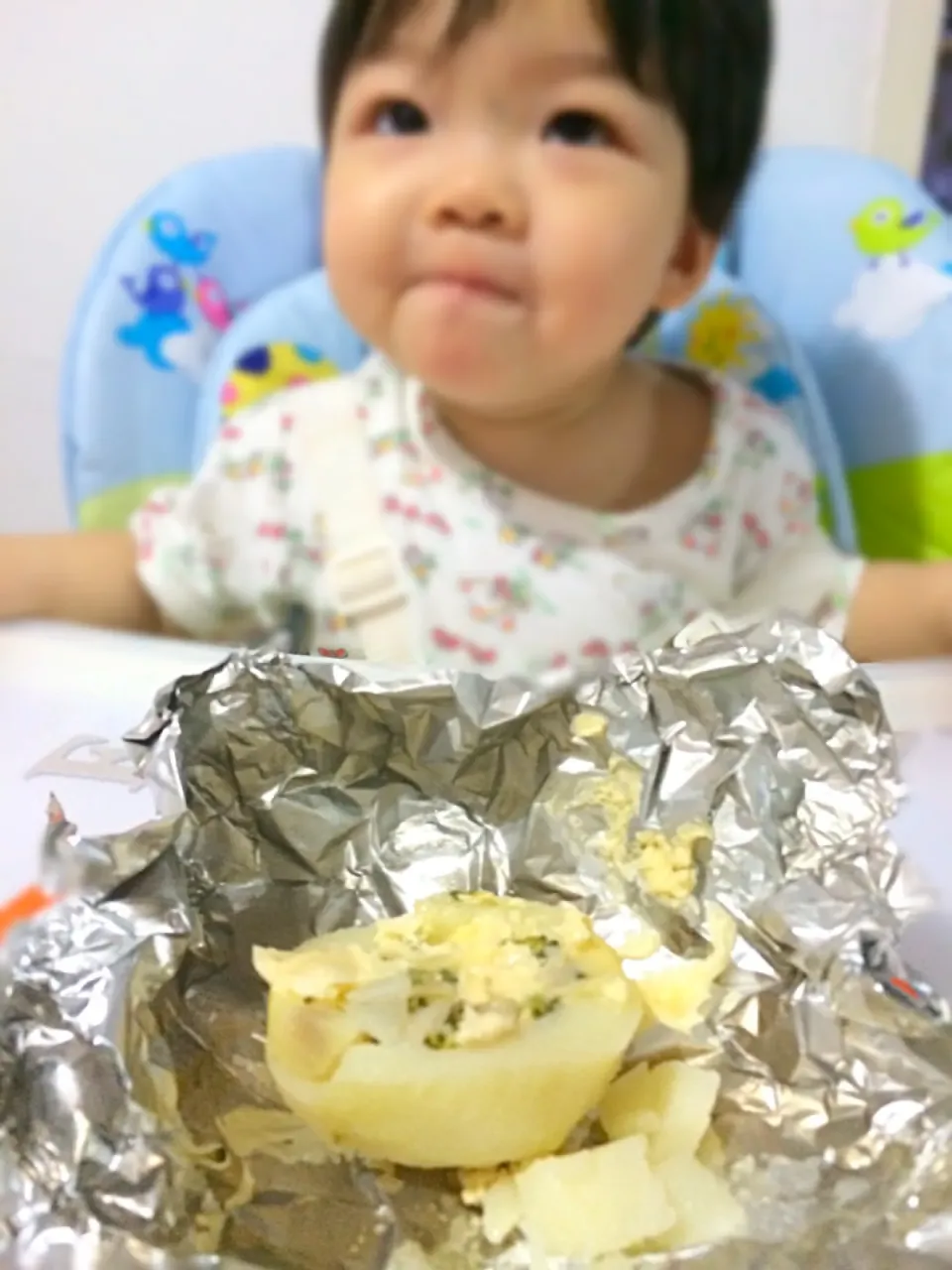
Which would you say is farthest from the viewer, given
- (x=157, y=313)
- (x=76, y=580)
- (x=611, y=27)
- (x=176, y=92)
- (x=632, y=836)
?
(x=176, y=92)

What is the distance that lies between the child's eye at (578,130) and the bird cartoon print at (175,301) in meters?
0.33

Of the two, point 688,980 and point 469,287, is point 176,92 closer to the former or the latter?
point 469,287

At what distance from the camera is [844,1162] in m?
0.42

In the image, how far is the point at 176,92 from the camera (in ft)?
3.98

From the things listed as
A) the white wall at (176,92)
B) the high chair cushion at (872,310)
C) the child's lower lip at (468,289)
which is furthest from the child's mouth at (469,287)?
the white wall at (176,92)

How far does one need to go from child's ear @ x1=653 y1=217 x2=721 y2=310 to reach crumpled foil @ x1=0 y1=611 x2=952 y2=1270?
37 centimetres

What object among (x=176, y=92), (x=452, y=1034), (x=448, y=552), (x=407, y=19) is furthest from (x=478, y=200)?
(x=176, y=92)

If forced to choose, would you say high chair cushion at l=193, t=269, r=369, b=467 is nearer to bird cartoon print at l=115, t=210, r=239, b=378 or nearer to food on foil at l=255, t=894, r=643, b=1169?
bird cartoon print at l=115, t=210, r=239, b=378

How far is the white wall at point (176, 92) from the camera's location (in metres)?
1.17

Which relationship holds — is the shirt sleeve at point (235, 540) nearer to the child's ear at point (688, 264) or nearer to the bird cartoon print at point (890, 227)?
the child's ear at point (688, 264)

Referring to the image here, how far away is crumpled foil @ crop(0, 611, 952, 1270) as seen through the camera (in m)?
0.37

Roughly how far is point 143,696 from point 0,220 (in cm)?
89

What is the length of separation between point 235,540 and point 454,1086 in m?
0.47

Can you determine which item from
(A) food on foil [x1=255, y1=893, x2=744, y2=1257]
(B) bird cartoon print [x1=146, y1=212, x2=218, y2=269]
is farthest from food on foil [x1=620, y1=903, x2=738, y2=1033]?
(B) bird cartoon print [x1=146, y1=212, x2=218, y2=269]
